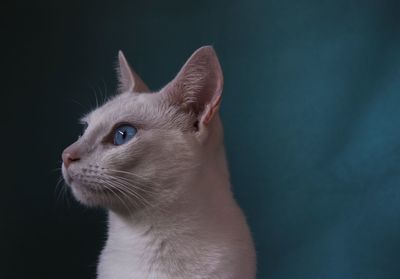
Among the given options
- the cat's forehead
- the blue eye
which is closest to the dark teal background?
the cat's forehead

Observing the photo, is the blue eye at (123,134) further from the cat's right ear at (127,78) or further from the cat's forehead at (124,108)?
the cat's right ear at (127,78)

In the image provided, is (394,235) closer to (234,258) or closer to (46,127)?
(234,258)

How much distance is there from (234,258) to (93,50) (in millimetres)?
945

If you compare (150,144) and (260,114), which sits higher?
(150,144)

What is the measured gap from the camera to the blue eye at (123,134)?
1.14m

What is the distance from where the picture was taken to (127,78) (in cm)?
140

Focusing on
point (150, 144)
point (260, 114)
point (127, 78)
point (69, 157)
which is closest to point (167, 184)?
point (150, 144)

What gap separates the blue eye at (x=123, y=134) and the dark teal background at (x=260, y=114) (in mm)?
663

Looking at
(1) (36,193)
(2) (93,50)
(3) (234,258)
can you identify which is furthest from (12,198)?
(3) (234,258)

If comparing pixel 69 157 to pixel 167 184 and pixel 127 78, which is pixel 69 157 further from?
pixel 127 78

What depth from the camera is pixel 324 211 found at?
171 cm

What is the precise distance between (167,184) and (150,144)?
90mm

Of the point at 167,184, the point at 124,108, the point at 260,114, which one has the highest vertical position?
the point at 124,108

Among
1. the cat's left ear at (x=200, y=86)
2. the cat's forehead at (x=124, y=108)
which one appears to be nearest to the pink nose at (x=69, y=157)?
the cat's forehead at (x=124, y=108)
